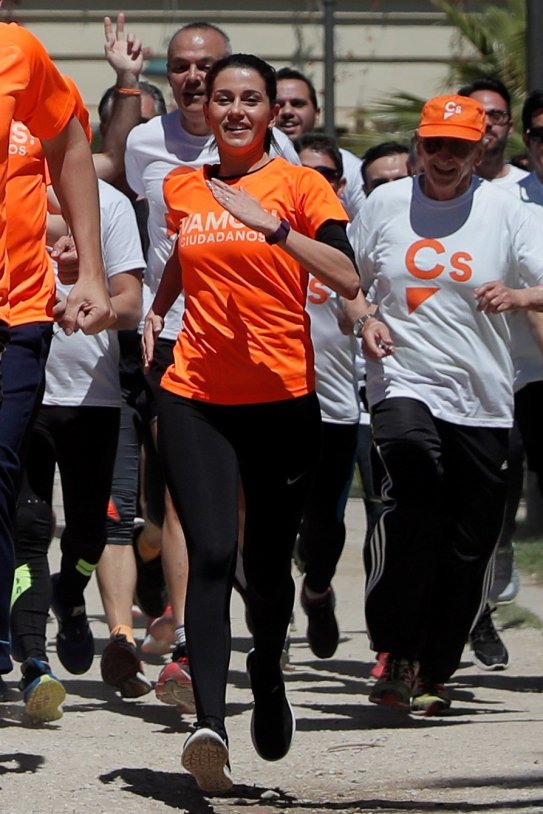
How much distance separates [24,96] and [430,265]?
199 centimetres

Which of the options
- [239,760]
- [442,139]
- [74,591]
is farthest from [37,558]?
[442,139]


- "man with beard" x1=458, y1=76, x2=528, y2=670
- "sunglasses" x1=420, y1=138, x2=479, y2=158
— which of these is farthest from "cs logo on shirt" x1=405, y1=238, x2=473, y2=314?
"man with beard" x1=458, y1=76, x2=528, y2=670

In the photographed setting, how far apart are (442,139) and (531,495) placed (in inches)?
197

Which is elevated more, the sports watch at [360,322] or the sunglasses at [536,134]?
the sunglasses at [536,134]

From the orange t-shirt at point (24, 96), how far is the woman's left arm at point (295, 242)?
1.61 ft

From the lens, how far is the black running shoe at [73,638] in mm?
6922

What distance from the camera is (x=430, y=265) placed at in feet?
21.3

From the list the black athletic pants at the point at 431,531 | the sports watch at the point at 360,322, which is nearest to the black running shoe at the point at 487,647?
the black athletic pants at the point at 431,531

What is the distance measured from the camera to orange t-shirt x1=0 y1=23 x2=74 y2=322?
15.7ft

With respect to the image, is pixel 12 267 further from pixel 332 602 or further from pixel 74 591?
pixel 332 602

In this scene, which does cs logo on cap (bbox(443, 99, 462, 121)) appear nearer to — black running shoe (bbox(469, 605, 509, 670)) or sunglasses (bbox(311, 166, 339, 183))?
sunglasses (bbox(311, 166, 339, 183))

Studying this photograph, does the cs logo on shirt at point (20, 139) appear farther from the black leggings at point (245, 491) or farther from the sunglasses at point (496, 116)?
the sunglasses at point (496, 116)

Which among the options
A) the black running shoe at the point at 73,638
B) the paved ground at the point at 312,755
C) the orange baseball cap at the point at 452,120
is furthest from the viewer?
the black running shoe at the point at 73,638

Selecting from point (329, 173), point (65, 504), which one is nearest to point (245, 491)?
point (65, 504)
